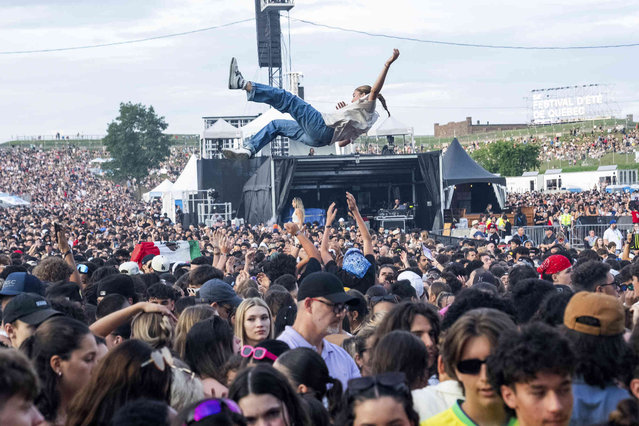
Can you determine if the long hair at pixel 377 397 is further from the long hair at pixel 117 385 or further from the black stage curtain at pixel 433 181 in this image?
the black stage curtain at pixel 433 181

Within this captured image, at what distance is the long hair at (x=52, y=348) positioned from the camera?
3686 mm

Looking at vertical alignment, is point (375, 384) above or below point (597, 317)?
below

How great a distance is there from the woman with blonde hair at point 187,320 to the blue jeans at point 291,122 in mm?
4678

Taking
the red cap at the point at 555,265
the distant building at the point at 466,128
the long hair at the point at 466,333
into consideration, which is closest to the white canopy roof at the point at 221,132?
the red cap at the point at 555,265

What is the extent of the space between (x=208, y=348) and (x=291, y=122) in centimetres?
659

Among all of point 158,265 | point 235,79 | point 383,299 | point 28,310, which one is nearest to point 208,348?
point 28,310

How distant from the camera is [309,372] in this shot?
3887 millimetres

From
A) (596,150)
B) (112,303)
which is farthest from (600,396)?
(596,150)

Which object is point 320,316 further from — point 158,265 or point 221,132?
point 221,132

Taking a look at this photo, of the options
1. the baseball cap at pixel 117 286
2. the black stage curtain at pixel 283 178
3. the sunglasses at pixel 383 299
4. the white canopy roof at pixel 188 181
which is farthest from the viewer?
the white canopy roof at pixel 188 181

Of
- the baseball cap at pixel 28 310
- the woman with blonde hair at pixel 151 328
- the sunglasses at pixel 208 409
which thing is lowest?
the woman with blonde hair at pixel 151 328

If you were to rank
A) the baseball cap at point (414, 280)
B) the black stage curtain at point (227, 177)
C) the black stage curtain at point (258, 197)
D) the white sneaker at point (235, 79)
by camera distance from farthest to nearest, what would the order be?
the black stage curtain at point (227, 177)
the black stage curtain at point (258, 197)
the white sneaker at point (235, 79)
the baseball cap at point (414, 280)

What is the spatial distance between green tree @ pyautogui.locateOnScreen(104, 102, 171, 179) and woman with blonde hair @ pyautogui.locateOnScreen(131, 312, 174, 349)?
86739 millimetres

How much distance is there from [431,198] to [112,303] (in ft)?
75.2
